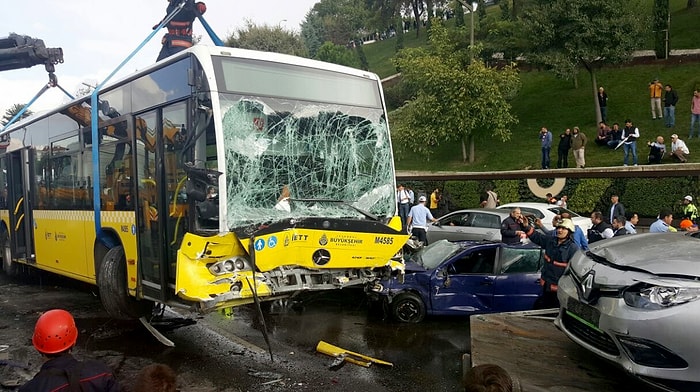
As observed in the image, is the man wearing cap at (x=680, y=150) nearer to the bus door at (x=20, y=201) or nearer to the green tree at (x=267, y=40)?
the bus door at (x=20, y=201)

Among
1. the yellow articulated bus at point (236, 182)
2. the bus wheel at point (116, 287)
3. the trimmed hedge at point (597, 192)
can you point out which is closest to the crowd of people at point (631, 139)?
the trimmed hedge at point (597, 192)

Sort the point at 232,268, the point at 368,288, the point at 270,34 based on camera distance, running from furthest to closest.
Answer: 1. the point at 270,34
2. the point at 368,288
3. the point at 232,268

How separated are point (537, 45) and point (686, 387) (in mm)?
25861

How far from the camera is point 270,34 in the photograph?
56.4m

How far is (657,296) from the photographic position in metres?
3.75

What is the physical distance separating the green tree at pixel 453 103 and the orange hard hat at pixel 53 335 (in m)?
24.4

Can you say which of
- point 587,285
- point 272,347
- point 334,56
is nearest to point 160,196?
point 272,347

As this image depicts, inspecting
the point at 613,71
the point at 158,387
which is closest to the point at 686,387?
the point at 158,387

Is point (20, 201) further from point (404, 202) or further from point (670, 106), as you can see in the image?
point (670, 106)

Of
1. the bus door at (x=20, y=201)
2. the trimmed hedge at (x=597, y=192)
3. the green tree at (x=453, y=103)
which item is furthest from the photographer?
the green tree at (x=453, y=103)

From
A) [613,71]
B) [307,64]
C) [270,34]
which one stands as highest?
[270,34]

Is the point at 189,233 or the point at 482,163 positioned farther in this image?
the point at 482,163

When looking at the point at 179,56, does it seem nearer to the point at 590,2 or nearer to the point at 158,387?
the point at 158,387

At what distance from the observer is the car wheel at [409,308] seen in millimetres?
8914
